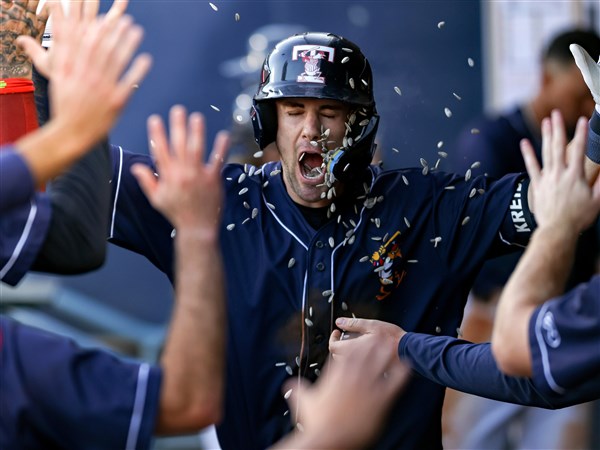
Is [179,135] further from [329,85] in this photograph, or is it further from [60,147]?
[329,85]

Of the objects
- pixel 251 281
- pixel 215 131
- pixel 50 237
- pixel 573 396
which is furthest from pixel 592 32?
pixel 50 237

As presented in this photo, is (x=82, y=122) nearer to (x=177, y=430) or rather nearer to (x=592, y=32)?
(x=177, y=430)

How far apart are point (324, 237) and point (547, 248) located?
1447 millimetres

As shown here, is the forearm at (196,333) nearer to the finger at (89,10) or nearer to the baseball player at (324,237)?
the finger at (89,10)

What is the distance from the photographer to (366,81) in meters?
4.33

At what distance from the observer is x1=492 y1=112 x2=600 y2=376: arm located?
2.83 m

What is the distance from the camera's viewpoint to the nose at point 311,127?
167 inches

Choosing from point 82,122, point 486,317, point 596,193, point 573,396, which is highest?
point 82,122

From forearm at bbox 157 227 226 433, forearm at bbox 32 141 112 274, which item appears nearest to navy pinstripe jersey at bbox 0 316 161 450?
forearm at bbox 157 227 226 433

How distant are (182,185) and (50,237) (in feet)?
1.90

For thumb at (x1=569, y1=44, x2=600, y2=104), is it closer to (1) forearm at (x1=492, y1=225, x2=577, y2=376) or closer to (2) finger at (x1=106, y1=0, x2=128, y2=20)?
(1) forearm at (x1=492, y1=225, x2=577, y2=376)

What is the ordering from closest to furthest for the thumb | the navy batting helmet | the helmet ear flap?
the thumb, the navy batting helmet, the helmet ear flap

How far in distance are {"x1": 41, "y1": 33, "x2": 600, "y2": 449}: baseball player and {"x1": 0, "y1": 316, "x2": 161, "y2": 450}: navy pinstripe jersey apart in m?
1.41

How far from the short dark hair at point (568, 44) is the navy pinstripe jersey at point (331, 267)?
2.09m
